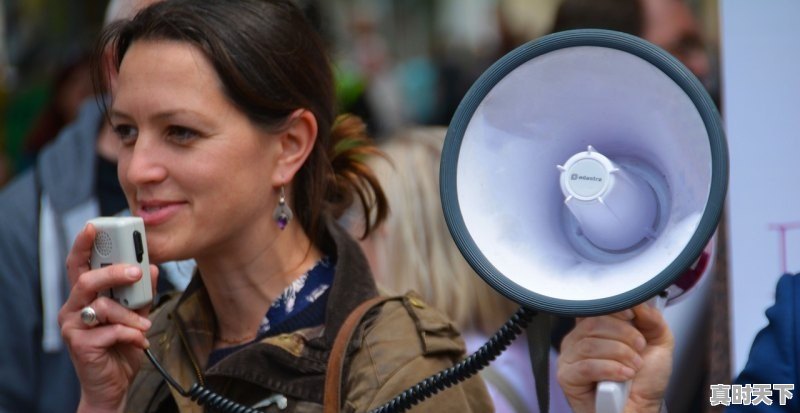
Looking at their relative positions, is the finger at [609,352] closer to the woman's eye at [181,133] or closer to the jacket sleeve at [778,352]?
the jacket sleeve at [778,352]

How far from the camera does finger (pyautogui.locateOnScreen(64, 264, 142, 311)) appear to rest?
2.08 m

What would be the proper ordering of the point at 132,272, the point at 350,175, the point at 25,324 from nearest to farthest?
the point at 132,272, the point at 350,175, the point at 25,324

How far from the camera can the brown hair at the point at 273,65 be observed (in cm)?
224

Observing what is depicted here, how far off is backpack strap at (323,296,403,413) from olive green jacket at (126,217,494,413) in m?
0.02

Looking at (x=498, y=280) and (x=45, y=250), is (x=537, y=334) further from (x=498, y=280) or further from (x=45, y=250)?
(x=45, y=250)

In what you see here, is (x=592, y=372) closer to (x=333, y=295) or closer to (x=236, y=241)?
(x=333, y=295)

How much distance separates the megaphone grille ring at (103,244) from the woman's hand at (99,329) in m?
0.01

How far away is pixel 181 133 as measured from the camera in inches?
87.3

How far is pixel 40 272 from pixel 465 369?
158cm

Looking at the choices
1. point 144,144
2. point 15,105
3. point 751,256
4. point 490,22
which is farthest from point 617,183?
point 490,22

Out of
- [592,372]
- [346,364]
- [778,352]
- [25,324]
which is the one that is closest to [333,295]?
[346,364]

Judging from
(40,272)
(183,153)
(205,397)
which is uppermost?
(183,153)

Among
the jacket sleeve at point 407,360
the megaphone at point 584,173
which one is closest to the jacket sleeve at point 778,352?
the megaphone at point 584,173

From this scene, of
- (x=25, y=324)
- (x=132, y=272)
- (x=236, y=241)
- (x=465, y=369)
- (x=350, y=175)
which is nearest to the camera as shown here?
(x=465, y=369)
